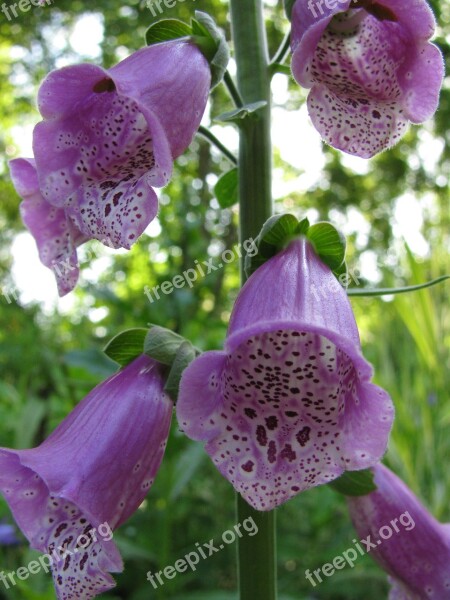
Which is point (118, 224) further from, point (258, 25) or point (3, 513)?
point (3, 513)

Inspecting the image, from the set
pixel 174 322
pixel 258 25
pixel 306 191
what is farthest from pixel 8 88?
pixel 258 25

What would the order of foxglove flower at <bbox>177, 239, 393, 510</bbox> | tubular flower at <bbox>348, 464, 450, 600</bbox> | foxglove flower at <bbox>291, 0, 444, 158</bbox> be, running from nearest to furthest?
1. foxglove flower at <bbox>177, 239, 393, 510</bbox>
2. foxglove flower at <bbox>291, 0, 444, 158</bbox>
3. tubular flower at <bbox>348, 464, 450, 600</bbox>

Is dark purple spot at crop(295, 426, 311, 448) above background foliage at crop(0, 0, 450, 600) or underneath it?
above

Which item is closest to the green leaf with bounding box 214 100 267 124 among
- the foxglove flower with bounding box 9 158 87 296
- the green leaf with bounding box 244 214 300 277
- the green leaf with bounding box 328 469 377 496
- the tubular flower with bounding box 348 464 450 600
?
the green leaf with bounding box 244 214 300 277

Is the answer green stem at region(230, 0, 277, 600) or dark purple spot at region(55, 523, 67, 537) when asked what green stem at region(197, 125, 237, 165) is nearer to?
green stem at region(230, 0, 277, 600)

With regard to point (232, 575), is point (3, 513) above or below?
above

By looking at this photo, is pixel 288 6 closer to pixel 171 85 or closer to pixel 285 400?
pixel 171 85
